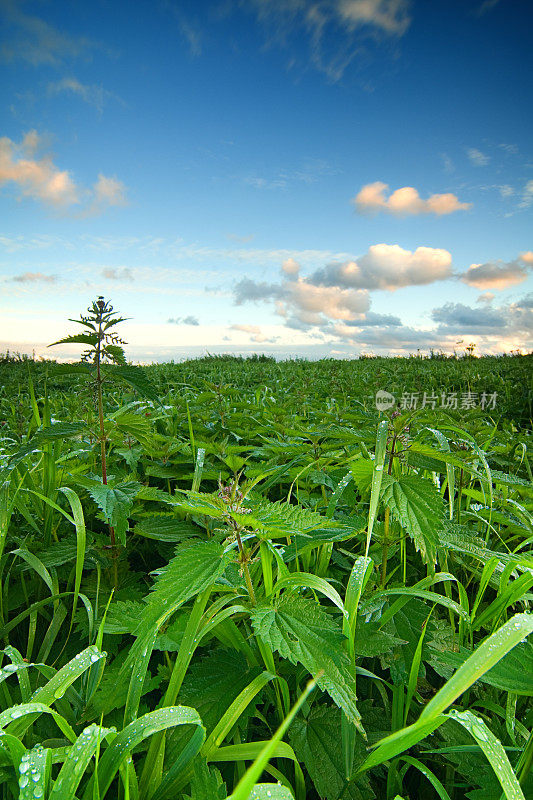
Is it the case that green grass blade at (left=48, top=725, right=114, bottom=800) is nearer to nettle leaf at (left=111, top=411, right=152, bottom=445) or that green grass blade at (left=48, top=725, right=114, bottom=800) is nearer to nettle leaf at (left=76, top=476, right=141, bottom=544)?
nettle leaf at (left=76, top=476, right=141, bottom=544)

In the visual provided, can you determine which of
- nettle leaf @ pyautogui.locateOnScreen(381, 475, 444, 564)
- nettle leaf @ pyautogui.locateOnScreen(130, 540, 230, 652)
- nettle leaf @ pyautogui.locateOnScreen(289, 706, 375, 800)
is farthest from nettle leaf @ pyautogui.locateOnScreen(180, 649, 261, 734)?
nettle leaf @ pyautogui.locateOnScreen(381, 475, 444, 564)

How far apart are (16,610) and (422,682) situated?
1.54 m

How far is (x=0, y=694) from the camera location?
1.30 meters

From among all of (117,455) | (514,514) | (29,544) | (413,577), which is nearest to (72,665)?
(29,544)

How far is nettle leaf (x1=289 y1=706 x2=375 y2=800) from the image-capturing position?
1.09 metres

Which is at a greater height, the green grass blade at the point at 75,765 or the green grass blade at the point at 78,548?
the green grass blade at the point at 78,548

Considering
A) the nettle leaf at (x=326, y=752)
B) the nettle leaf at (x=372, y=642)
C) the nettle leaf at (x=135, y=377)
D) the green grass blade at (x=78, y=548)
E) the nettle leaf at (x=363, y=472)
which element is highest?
the nettle leaf at (x=135, y=377)

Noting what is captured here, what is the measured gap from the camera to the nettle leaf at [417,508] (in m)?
1.22

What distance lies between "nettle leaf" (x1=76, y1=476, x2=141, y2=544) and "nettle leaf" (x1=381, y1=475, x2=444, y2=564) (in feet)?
2.73

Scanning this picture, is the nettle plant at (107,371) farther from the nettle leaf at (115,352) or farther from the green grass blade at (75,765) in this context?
the green grass blade at (75,765)

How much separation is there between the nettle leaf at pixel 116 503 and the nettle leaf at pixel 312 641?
644mm
